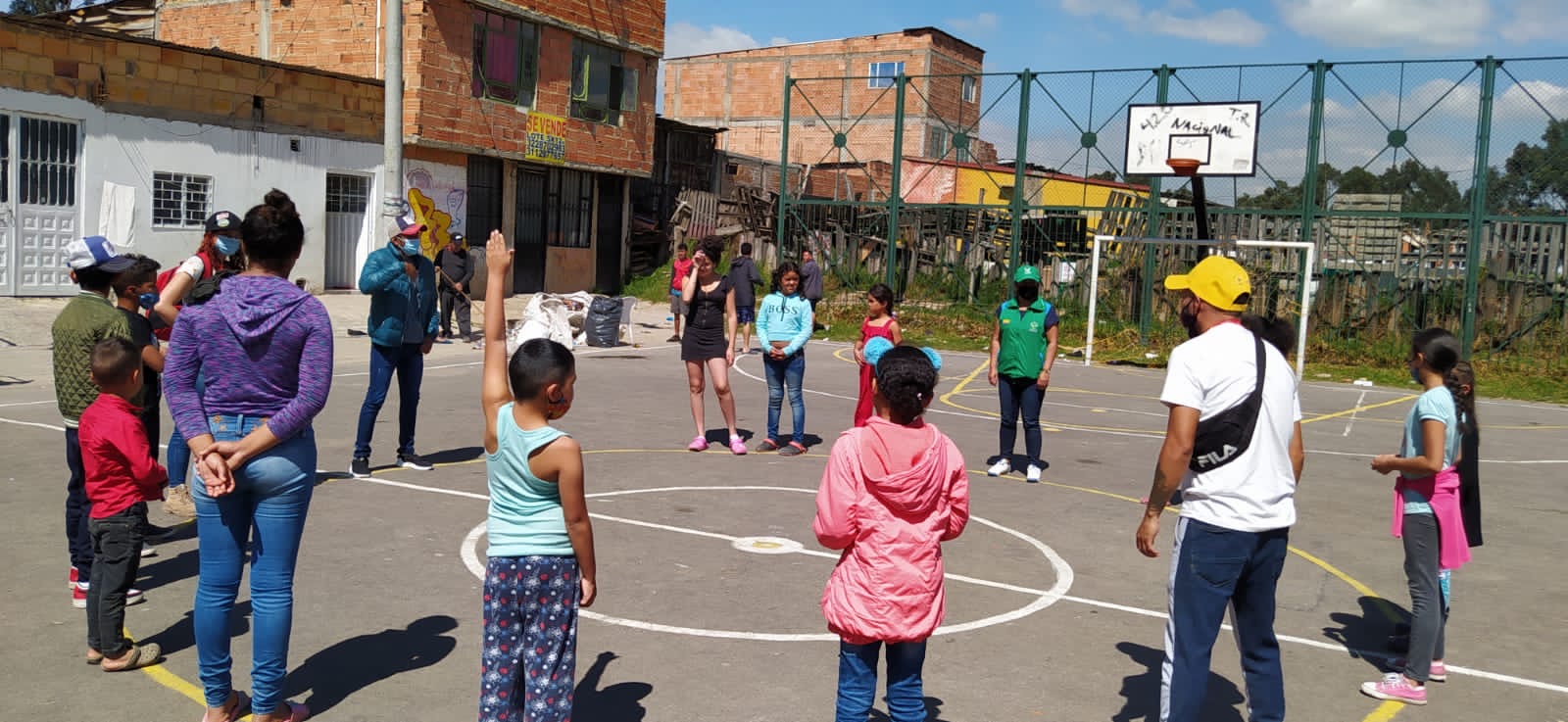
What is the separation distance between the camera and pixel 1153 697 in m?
5.41

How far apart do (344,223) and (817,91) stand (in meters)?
28.0

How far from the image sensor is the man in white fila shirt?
14.1 feet

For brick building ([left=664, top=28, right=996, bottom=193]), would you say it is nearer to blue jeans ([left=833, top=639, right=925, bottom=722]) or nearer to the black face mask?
the black face mask

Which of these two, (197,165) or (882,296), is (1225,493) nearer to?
(882,296)

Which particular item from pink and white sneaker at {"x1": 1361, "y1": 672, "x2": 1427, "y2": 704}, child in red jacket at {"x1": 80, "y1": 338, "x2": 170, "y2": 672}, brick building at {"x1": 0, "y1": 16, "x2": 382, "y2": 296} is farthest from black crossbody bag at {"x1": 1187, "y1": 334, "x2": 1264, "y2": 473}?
brick building at {"x1": 0, "y1": 16, "x2": 382, "y2": 296}

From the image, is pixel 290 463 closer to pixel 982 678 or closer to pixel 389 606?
pixel 389 606

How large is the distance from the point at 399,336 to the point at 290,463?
16.9 feet

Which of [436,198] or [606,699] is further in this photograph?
[436,198]

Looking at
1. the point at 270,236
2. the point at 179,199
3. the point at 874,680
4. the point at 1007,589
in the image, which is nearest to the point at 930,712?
the point at 874,680

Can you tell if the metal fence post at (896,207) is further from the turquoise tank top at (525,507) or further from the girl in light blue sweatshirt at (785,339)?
the turquoise tank top at (525,507)

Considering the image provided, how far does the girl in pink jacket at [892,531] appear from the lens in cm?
407

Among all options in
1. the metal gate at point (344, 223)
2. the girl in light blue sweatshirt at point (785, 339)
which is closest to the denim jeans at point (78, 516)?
the girl in light blue sweatshirt at point (785, 339)

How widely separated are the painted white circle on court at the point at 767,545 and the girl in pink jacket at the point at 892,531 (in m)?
3.38

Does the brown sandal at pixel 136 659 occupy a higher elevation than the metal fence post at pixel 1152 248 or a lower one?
lower
